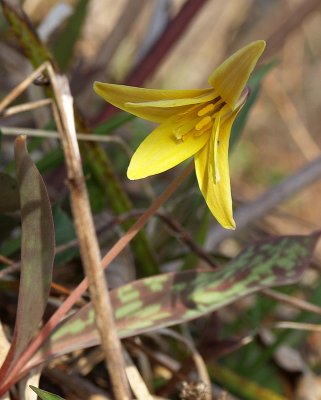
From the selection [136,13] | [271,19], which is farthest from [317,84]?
[136,13]

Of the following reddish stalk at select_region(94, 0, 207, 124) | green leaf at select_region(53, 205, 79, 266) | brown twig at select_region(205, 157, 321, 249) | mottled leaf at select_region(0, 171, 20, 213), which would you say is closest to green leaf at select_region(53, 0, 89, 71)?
reddish stalk at select_region(94, 0, 207, 124)

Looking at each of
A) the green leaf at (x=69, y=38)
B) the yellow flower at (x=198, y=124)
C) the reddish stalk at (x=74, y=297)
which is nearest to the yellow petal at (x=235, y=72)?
the yellow flower at (x=198, y=124)

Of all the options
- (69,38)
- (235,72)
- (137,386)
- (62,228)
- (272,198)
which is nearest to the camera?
(235,72)

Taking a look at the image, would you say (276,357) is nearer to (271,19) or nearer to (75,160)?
(75,160)

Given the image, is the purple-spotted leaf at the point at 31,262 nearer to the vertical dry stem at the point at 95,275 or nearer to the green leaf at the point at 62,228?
the vertical dry stem at the point at 95,275

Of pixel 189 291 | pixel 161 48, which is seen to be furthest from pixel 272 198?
pixel 189 291

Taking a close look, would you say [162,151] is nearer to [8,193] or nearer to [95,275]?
[95,275]

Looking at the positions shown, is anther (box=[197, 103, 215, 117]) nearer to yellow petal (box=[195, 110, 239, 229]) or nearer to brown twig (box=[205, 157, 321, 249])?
yellow petal (box=[195, 110, 239, 229])
